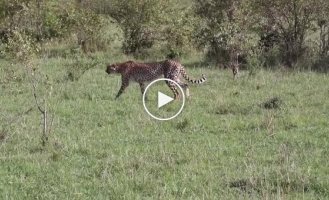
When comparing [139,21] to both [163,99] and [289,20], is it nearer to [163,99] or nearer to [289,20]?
[289,20]

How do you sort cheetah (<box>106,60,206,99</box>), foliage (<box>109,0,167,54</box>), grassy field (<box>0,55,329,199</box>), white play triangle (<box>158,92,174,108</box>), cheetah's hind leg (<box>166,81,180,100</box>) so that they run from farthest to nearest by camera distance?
foliage (<box>109,0,167,54</box>) < cheetah (<box>106,60,206,99</box>) < cheetah's hind leg (<box>166,81,180,100</box>) < white play triangle (<box>158,92,174,108</box>) < grassy field (<box>0,55,329,199</box>)

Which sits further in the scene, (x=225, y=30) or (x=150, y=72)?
(x=225, y=30)

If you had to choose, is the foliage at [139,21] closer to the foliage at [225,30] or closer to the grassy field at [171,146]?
the foliage at [225,30]

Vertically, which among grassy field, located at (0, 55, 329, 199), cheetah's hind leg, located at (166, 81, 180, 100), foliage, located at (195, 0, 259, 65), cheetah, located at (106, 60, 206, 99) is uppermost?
foliage, located at (195, 0, 259, 65)

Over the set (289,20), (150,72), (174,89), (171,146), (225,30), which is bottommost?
(171,146)

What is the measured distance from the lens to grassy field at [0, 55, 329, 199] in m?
6.13

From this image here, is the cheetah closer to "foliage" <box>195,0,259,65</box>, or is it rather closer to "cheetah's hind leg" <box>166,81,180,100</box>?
"cheetah's hind leg" <box>166,81,180,100</box>
